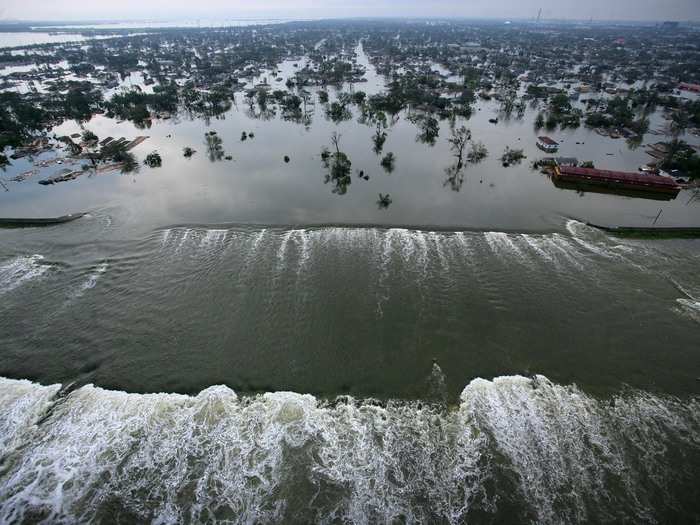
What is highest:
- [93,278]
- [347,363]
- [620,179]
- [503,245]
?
[620,179]

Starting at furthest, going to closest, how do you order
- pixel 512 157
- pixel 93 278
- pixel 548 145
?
pixel 548 145 < pixel 512 157 < pixel 93 278

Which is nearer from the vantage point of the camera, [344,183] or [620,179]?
[620,179]

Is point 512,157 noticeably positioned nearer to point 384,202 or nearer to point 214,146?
point 384,202

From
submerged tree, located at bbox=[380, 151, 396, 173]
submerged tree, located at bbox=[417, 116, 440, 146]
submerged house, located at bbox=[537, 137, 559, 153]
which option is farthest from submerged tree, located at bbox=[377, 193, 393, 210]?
submerged house, located at bbox=[537, 137, 559, 153]

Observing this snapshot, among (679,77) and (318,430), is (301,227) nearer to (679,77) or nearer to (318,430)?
(318,430)

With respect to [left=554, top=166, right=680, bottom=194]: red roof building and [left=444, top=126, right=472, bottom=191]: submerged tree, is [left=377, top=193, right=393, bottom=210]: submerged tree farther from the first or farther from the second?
[left=554, top=166, right=680, bottom=194]: red roof building

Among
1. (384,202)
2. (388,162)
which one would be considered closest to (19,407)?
(384,202)
